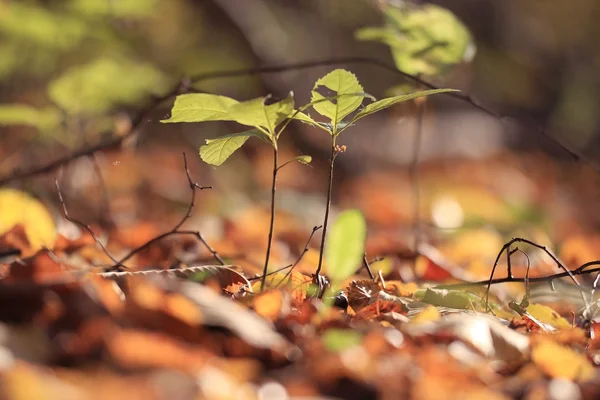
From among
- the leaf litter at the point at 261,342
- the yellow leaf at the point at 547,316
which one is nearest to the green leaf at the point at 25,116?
the leaf litter at the point at 261,342

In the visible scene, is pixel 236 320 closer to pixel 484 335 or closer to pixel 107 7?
pixel 484 335

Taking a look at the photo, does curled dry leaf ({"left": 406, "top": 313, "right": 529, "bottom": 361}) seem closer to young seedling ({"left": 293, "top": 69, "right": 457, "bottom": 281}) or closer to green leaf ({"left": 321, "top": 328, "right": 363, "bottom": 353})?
green leaf ({"left": 321, "top": 328, "right": 363, "bottom": 353})

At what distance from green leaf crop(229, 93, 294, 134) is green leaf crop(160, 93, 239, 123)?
3cm

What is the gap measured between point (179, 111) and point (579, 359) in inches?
32.4

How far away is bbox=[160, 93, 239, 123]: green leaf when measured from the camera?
1.13m

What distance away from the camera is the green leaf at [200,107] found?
3.70 feet

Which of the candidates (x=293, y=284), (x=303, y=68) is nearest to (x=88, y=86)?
(x=303, y=68)

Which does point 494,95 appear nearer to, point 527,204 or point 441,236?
point 527,204

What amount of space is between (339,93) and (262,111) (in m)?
0.15

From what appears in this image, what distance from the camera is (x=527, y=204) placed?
14.0 feet

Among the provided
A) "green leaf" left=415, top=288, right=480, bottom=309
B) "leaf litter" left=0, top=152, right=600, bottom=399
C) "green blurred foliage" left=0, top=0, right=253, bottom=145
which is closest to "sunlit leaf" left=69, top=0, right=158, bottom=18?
"green blurred foliage" left=0, top=0, right=253, bottom=145

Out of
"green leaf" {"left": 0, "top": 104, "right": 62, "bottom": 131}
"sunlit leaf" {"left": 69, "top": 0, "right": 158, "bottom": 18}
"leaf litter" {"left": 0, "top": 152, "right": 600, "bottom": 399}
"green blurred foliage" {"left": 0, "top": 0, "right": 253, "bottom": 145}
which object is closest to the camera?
"leaf litter" {"left": 0, "top": 152, "right": 600, "bottom": 399}

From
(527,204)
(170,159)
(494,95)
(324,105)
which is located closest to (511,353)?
(324,105)

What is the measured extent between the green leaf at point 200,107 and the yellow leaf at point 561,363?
0.68 m
